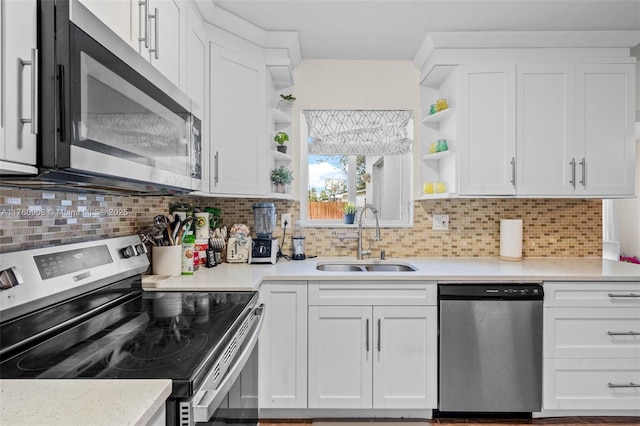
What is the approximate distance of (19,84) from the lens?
74 cm

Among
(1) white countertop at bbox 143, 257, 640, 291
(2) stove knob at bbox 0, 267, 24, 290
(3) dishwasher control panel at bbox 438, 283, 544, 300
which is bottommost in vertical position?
(3) dishwasher control panel at bbox 438, 283, 544, 300

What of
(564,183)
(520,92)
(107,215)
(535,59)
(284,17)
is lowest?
(107,215)

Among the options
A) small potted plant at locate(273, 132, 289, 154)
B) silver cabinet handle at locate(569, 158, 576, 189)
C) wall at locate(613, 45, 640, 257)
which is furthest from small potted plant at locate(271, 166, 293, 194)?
wall at locate(613, 45, 640, 257)

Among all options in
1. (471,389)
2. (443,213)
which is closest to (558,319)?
(471,389)

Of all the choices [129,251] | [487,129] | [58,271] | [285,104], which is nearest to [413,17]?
[487,129]

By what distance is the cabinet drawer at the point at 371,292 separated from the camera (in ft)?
6.68

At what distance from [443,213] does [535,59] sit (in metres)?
1.15

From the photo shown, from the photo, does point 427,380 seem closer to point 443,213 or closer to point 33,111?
point 443,213

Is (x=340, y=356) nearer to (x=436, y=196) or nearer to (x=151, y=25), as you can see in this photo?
(x=436, y=196)

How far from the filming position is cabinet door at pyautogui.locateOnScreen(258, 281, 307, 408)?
2033 mm

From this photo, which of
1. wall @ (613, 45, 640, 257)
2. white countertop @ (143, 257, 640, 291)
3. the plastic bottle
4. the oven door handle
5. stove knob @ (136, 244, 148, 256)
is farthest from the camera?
wall @ (613, 45, 640, 257)

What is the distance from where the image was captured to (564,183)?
2.31 m

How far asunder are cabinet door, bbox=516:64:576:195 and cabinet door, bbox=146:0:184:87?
6.62 ft

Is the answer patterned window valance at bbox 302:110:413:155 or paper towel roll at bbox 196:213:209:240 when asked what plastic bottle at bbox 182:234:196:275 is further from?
patterned window valance at bbox 302:110:413:155
